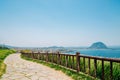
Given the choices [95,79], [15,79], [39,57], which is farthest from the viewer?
[39,57]

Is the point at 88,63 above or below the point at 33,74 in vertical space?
above

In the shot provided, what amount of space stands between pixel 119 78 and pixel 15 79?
5242 millimetres

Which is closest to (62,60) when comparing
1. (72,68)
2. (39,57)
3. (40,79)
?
(72,68)

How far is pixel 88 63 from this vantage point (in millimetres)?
8328

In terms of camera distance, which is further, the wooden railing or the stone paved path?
the stone paved path

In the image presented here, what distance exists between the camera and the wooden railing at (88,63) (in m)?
6.88

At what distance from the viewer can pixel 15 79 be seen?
790cm

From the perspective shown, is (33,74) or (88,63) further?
(33,74)

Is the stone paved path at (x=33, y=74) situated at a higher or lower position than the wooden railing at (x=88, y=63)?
lower

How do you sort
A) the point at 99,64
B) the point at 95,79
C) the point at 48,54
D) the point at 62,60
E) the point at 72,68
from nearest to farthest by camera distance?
the point at 95,79, the point at 99,64, the point at 72,68, the point at 62,60, the point at 48,54

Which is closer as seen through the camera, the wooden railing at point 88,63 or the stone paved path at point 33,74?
the wooden railing at point 88,63

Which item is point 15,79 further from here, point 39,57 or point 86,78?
point 39,57

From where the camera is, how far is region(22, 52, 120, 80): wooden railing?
688 cm

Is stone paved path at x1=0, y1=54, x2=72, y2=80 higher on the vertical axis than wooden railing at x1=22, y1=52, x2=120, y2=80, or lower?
lower
